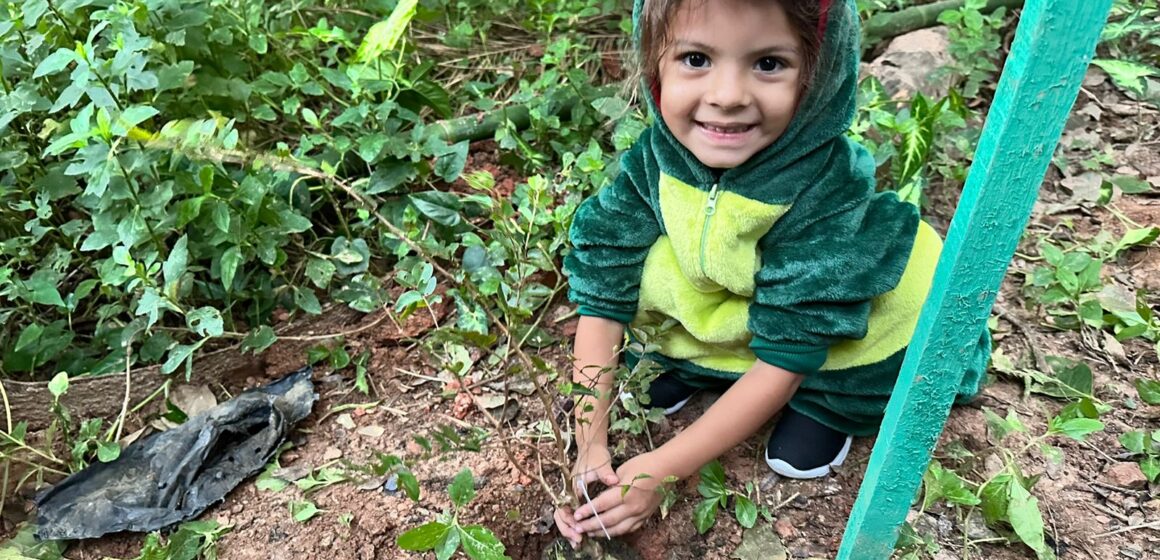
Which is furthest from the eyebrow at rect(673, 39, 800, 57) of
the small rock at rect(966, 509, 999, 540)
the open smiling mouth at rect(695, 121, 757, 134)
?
the small rock at rect(966, 509, 999, 540)

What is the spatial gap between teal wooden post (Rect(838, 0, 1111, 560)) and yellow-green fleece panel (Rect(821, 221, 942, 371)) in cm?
40

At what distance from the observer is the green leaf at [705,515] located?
158 centimetres

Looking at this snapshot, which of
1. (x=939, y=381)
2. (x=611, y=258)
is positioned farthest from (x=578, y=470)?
(x=939, y=381)

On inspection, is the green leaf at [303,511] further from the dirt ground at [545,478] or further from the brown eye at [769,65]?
the brown eye at [769,65]

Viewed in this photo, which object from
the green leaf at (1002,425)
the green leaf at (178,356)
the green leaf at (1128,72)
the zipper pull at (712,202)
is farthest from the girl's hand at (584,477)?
the green leaf at (1128,72)

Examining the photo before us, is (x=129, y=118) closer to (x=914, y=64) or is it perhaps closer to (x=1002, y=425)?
(x=1002, y=425)

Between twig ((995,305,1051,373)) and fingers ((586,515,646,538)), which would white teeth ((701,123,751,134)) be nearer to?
fingers ((586,515,646,538))

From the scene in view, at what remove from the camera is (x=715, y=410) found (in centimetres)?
153

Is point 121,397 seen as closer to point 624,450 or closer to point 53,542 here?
point 53,542

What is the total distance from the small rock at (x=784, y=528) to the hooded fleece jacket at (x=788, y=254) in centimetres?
21

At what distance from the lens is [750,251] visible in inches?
56.9

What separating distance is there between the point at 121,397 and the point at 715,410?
136 cm

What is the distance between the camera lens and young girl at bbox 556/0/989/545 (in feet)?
4.16

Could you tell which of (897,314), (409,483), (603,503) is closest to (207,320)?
(409,483)
